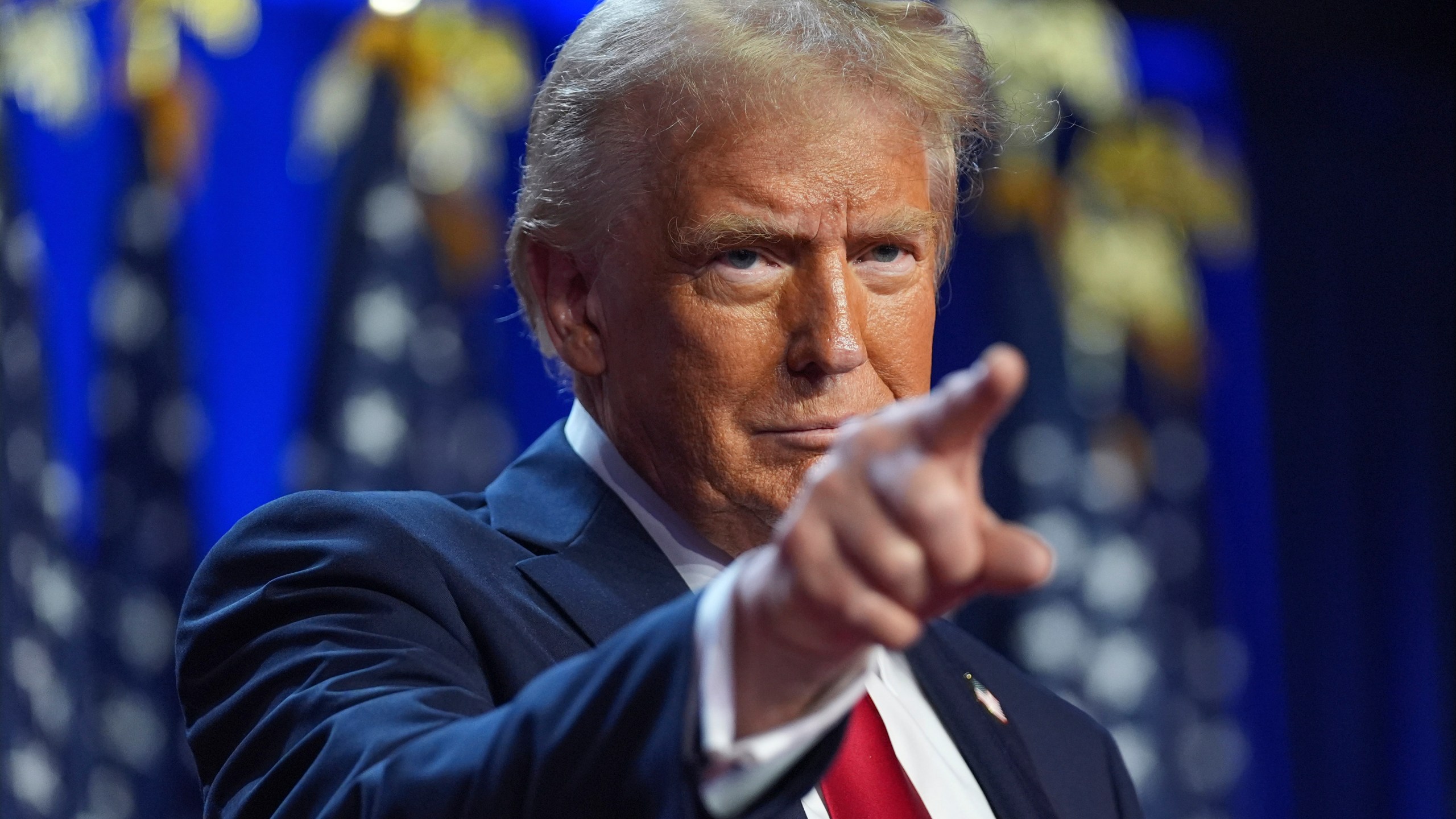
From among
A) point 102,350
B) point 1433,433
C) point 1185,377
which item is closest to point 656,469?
point 102,350

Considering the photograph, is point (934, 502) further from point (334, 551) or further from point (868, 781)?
point (868, 781)

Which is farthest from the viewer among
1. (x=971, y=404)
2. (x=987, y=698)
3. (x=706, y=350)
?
(x=987, y=698)

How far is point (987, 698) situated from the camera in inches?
78.8

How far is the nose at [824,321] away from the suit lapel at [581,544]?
26 cm

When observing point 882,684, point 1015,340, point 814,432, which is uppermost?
point 814,432

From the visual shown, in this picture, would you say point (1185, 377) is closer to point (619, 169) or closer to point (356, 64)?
point (356, 64)

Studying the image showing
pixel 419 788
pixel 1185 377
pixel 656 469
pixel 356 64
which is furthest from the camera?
pixel 1185 377

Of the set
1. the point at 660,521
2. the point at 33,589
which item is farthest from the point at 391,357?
the point at 660,521

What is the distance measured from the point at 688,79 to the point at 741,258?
223 mm

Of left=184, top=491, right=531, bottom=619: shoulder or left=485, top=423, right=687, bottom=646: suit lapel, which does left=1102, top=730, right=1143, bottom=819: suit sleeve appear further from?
left=184, top=491, right=531, bottom=619: shoulder

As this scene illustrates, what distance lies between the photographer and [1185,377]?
5.73 metres

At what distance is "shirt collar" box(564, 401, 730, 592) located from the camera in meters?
1.77

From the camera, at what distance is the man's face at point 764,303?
170cm

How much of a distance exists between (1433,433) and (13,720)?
542cm
